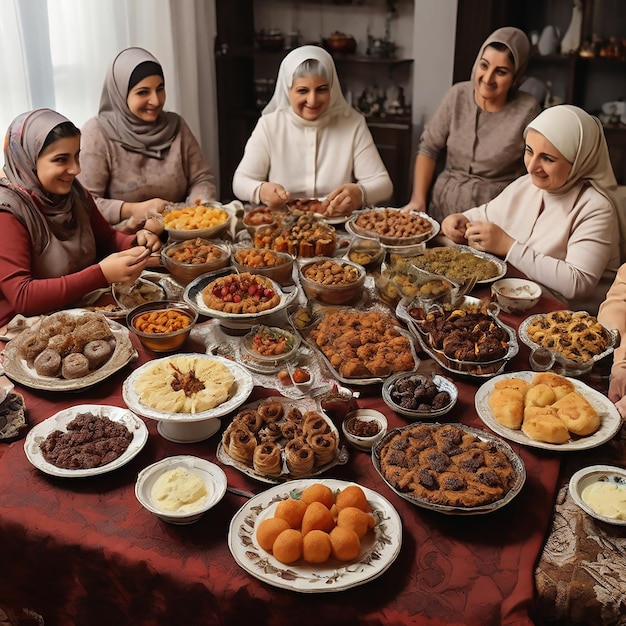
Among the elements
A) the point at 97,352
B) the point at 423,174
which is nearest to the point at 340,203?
the point at 423,174

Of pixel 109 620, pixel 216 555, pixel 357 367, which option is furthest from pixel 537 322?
pixel 109 620

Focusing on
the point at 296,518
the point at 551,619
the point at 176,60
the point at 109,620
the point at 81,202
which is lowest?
the point at 109,620

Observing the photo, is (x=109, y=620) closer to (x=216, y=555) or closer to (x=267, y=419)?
(x=216, y=555)

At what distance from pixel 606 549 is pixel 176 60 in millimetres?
4127

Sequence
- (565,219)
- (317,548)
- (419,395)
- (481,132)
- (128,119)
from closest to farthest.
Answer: (317,548), (419,395), (565,219), (128,119), (481,132)

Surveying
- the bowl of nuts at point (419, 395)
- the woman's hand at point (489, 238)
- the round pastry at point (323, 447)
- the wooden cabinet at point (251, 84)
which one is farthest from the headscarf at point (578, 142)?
the wooden cabinet at point (251, 84)

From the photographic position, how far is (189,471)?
1.46 meters

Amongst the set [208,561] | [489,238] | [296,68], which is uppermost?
[296,68]

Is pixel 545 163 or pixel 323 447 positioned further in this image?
pixel 545 163

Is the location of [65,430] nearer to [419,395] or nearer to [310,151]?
[419,395]

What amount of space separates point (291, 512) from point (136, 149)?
247cm

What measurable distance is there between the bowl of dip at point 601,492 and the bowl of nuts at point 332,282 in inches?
37.2

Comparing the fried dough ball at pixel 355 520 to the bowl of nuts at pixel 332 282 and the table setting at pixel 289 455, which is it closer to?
the table setting at pixel 289 455

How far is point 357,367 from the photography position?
1.77m
